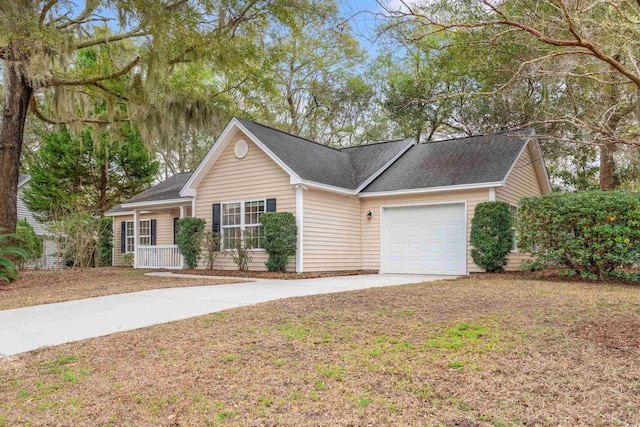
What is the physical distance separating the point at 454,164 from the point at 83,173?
1764 centimetres

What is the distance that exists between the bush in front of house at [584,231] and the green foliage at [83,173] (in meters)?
16.3

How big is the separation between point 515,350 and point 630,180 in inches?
701

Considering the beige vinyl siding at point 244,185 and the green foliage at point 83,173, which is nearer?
the beige vinyl siding at point 244,185

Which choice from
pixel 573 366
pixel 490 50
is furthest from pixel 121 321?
pixel 490 50

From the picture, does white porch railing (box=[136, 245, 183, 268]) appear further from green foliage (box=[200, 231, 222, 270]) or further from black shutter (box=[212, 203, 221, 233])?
black shutter (box=[212, 203, 221, 233])

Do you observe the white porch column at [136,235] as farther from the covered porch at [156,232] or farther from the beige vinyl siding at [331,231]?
the beige vinyl siding at [331,231]

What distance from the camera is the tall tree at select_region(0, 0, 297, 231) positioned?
1008 cm

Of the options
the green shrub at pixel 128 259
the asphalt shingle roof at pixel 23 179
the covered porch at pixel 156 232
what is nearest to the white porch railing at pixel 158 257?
the covered porch at pixel 156 232

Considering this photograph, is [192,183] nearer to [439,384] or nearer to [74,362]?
[74,362]

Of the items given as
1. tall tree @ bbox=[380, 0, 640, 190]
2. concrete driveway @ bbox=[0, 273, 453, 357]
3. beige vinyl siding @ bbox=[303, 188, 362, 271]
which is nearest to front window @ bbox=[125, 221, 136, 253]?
beige vinyl siding @ bbox=[303, 188, 362, 271]

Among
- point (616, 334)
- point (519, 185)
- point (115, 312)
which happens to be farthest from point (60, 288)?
point (519, 185)

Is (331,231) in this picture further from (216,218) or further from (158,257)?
(158,257)

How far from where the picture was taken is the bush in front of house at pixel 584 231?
29.0ft

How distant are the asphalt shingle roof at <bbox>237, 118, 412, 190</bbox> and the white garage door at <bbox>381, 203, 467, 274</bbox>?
1727 mm
